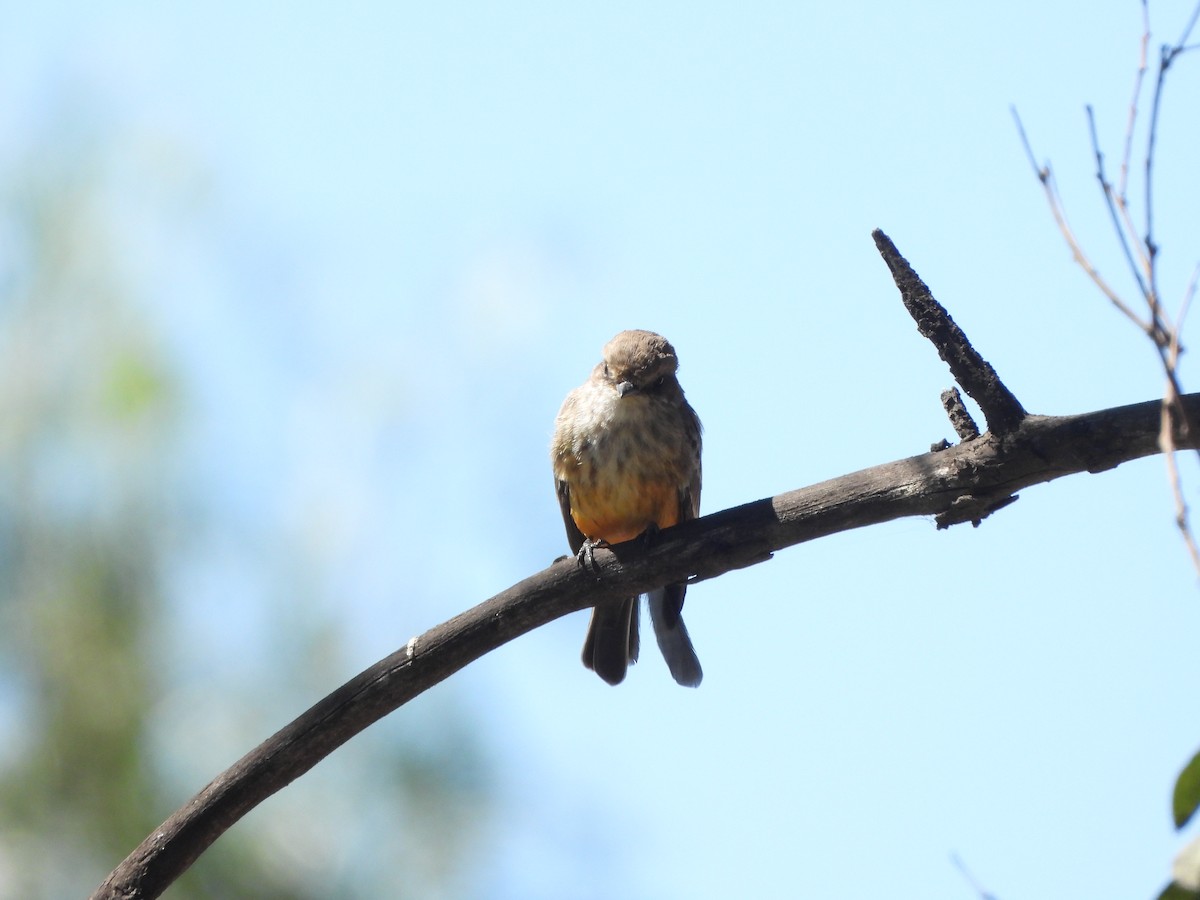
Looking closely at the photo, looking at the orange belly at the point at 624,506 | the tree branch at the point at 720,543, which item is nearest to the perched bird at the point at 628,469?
the orange belly at the point at 624,506

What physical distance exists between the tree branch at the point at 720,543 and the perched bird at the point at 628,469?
1.03 metres

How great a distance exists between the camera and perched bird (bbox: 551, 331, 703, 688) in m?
4.89

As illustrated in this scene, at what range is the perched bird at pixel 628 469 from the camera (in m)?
4.89

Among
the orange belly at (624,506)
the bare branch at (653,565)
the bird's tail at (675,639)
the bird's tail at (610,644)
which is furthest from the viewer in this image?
the bird's tail at (610,644)

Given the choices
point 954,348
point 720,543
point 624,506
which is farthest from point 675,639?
point 954,348

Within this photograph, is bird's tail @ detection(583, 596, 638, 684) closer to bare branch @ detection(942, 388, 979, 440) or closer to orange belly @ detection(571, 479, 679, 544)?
orange belly @ detection(571, 479, 679, 544)

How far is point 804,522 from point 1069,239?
1162 mm

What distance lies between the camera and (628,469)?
15.9 ft

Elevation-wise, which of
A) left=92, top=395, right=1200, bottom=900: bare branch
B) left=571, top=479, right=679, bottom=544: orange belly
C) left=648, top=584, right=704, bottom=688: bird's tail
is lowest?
left=92, top=395, right=1200, bottom=900: bare branch

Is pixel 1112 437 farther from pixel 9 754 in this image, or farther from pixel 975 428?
pixel 9 754

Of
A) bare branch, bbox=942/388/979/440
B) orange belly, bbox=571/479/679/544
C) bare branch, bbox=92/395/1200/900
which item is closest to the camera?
bare branch, bbox=92/395/1200/900

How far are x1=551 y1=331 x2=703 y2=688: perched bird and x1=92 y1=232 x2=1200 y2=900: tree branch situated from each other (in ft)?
3.39

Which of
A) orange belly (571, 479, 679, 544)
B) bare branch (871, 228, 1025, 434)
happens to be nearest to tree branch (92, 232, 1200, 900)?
bare branch (871, 228, 1025, 434)

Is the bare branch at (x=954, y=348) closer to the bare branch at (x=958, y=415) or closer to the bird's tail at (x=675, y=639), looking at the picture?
the bare branch at (x=958, y=415)
